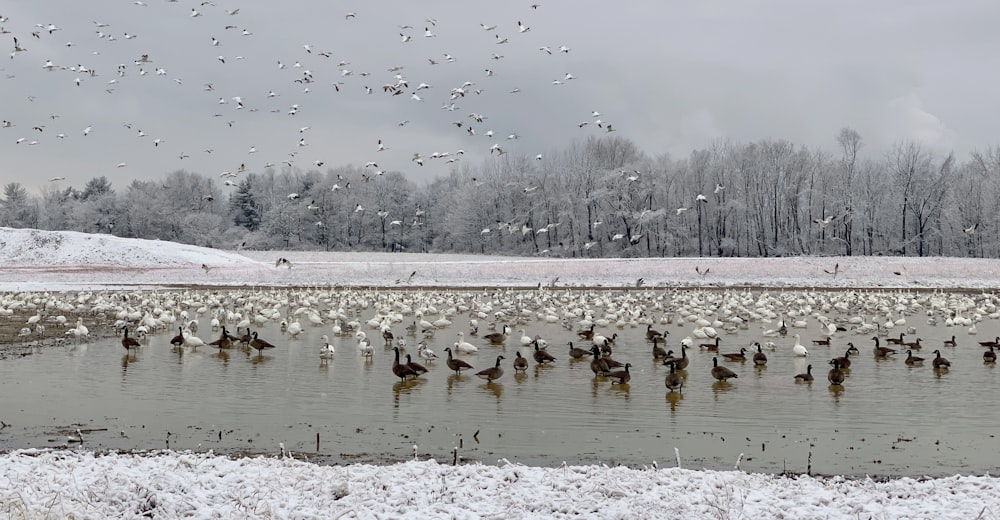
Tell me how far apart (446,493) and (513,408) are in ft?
18.9

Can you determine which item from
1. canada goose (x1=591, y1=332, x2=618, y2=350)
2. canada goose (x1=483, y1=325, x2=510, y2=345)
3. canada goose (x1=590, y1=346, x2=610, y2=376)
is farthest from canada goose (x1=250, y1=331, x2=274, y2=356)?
canada goose (x1=590, y1=346, x2=610, y2=376)

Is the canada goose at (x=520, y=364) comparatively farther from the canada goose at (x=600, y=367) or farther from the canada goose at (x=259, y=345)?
the canada goose at (x=259, y=345)

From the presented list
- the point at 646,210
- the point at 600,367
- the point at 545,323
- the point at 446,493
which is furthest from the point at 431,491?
the point at 646,210

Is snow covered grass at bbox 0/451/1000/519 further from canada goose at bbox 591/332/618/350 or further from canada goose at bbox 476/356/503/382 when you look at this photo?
canada goose at bbox 591/332/618/350

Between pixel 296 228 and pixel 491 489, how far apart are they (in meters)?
112

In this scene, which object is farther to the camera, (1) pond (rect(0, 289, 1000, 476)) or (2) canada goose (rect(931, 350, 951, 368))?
(2) canada goose (rect(931, 350, 951, 368))

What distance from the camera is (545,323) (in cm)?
2927

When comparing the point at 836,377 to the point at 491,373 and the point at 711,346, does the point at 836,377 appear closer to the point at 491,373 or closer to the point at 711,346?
the point at 711,346

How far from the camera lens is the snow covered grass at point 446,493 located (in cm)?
799

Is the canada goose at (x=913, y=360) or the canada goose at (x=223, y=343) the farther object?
the canada goose at (x=223, y=343)

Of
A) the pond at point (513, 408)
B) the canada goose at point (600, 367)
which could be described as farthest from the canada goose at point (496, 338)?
the canada goose at point (600, 367)

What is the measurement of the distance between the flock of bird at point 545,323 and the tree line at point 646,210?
156 ft

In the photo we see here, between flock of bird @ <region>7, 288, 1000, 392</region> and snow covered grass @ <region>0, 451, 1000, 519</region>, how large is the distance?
7.06 m

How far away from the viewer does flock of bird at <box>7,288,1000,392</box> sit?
63.7 ft
